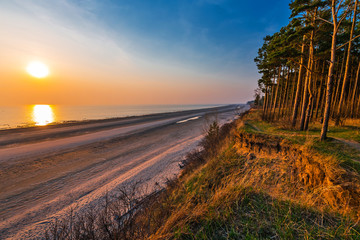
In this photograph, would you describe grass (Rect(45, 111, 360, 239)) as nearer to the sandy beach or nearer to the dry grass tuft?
the dry grass tuft

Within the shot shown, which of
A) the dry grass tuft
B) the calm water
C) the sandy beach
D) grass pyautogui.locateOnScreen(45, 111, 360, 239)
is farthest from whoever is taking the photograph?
the calm water

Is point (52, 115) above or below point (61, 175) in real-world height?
below

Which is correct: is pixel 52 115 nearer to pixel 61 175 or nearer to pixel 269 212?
pixel 61 175

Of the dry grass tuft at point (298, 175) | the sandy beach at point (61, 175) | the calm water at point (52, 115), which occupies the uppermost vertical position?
the dry grass tuft at point (298, 175)

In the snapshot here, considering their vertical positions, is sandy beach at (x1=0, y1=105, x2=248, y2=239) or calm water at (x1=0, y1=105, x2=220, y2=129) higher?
sandy beach at (x1=0, y1=105, x2=248, y2=239)

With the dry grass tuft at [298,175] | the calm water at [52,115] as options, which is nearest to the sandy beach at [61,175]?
the dry grass tuft at [298,175]

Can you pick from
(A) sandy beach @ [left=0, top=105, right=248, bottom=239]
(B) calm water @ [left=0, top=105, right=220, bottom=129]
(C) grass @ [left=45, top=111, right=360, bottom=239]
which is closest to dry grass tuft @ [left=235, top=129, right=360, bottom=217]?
(C) grass @ [left=45, top=111, right=360, bottom=239]

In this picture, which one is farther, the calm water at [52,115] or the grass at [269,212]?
the calm water at [52,115]

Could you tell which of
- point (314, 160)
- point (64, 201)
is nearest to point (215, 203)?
point (314, 160)

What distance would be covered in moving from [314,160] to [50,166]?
13.4 metres

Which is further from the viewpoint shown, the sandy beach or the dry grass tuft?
the sandy beach

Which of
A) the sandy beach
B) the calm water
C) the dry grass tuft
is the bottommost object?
the calm water

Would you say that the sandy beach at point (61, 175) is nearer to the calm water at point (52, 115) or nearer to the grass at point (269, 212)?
the grass at point (269, 212)

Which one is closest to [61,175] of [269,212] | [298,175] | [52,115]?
[269,212]
